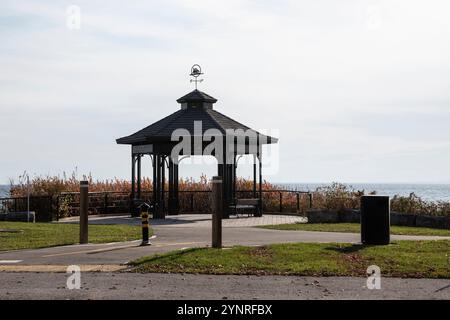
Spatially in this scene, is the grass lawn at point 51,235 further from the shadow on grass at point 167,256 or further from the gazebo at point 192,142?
the gazebo at point 192,142

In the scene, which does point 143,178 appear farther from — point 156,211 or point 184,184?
point 156,211

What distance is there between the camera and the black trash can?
54.3 ft

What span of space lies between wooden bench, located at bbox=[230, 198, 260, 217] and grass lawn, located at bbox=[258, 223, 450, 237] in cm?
521

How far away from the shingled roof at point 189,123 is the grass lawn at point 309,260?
1390 cm

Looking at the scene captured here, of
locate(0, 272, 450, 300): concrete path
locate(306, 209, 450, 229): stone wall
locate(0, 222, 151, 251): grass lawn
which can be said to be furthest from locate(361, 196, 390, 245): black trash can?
locate(306, 209, 450, 229): stone wall

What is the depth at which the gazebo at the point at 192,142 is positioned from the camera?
94.7 ft

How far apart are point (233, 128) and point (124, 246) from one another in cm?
1403

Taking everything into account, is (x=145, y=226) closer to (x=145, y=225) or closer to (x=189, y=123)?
(x=145, y=225)

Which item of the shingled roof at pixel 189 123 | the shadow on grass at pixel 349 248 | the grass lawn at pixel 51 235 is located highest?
the shingled roof at pixel 189 123

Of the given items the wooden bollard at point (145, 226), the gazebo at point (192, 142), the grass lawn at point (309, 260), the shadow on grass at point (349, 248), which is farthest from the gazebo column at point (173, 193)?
the shadow on grass at point (349, 248)

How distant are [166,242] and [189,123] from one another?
40.2 ft

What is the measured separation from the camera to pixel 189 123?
2983 cm

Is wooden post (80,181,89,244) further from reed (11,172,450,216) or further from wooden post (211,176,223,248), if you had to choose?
reed (11,172,450,216)
